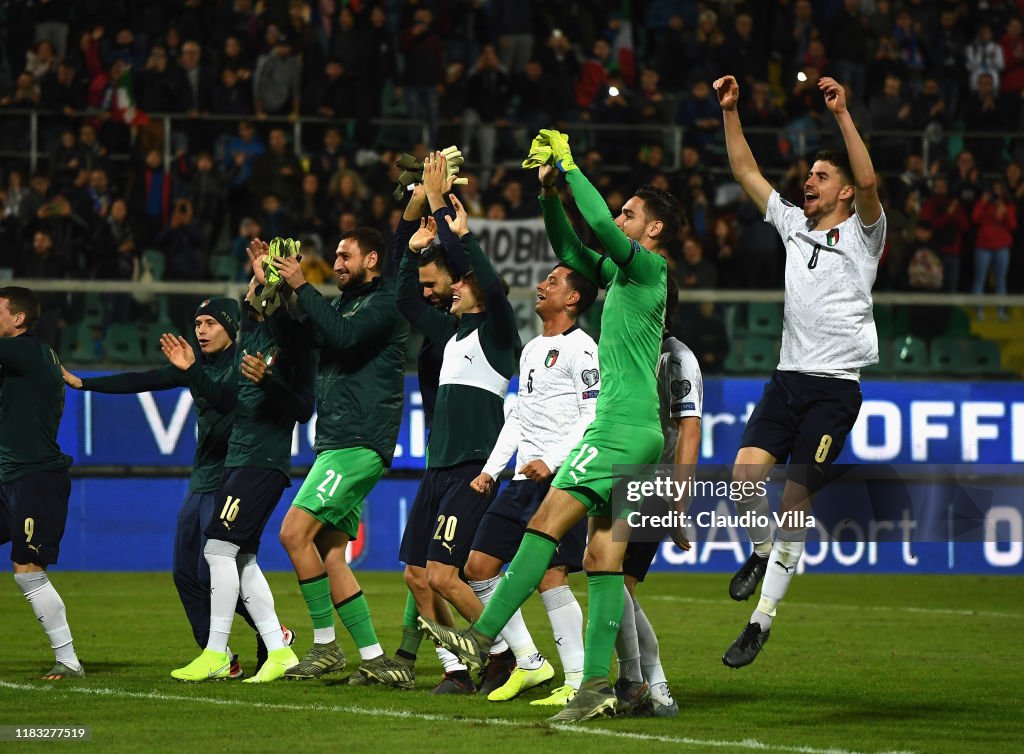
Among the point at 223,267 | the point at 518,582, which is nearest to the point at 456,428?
the point at 518,582

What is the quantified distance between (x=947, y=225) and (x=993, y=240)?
607mm

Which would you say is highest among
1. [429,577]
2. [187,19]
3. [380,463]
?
[187,19]

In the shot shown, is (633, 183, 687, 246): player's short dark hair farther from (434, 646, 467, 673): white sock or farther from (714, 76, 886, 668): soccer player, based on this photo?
(434, 646, 467, 673): white sock

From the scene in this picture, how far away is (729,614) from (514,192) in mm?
7079

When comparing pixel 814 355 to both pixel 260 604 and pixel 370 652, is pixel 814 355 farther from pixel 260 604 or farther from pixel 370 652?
pixel 260 604

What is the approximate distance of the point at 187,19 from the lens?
74.1 feet

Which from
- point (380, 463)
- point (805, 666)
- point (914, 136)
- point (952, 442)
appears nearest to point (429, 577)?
point (380, 463)

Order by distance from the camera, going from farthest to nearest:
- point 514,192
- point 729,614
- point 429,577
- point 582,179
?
point 514,192 → point 729,614 → point 429,577 → point 582,179

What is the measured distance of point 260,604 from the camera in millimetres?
9523

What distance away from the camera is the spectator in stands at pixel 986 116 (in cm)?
2264

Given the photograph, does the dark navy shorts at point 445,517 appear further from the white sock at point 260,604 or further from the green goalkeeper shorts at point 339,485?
the white sock at point 260,604

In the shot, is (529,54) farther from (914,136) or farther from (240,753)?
(240,753)

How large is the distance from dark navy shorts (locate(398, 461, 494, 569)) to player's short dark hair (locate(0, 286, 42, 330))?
2.63 m

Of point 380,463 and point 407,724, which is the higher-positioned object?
point 380,463
